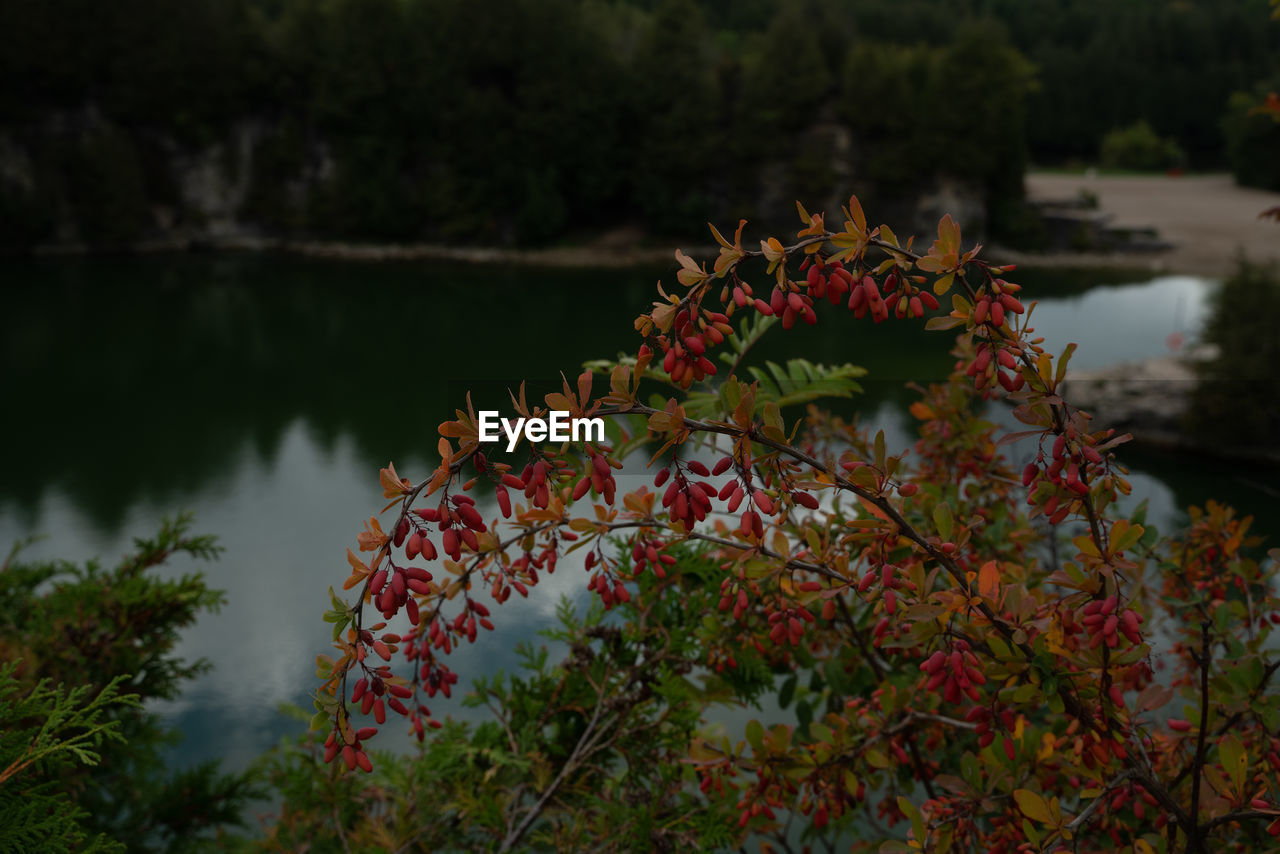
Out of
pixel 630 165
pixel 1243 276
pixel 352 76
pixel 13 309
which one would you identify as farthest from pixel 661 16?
pixel 1243 276

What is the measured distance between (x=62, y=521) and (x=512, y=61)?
21.3m

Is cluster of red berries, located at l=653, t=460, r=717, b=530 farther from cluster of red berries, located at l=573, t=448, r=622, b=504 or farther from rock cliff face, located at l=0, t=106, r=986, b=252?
rock cliff face, located at l=0, t=106, r=986, b=252

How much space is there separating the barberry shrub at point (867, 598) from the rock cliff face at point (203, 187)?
69.3 feet

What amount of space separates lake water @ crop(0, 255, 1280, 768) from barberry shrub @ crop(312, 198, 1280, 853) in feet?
1.03

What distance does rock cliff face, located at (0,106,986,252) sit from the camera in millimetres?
23188

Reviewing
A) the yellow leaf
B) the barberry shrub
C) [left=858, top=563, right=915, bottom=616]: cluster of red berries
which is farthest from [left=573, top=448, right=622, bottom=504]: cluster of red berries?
[left=858, top=563, right=915, bottom=616]: cluster of red berries

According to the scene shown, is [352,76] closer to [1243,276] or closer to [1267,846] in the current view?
[1243,276]

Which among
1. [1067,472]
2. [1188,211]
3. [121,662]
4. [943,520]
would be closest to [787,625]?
[943,520]

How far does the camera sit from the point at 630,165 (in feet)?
81.0

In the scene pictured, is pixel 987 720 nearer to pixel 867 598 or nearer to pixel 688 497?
pixel 867 598

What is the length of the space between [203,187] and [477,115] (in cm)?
763

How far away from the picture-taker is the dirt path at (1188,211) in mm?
21859

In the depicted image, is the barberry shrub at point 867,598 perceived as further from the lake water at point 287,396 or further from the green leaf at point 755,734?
the lake water at point 287,396

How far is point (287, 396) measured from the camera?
10.7 metres
